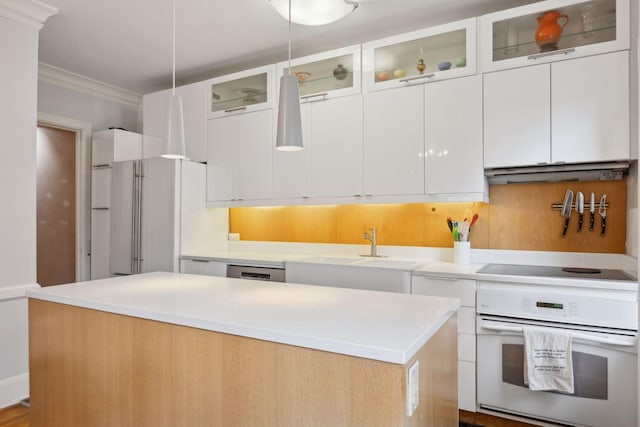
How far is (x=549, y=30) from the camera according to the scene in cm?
248

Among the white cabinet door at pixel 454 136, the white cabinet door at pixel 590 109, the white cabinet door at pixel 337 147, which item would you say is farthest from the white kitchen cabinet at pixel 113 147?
the white cabinet door at pixel 590 109

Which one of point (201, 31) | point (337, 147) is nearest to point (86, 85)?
point (201, 31)

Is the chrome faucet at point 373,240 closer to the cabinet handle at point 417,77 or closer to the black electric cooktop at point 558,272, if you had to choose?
the black electric cooktop at point 558,272

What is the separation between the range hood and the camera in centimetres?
245

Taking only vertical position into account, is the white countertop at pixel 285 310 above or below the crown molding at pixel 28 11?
below

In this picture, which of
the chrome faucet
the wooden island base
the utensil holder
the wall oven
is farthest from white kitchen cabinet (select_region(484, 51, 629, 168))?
the wooden island base

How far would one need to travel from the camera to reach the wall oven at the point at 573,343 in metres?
2.10

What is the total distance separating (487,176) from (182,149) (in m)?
2.04

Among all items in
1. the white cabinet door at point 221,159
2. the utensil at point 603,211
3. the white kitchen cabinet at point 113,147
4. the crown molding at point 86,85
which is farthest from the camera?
the white kitchen cabinet at point 113,147

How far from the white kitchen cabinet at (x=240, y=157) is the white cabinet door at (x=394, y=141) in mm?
951

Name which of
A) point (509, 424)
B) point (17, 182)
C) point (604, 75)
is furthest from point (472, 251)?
point (17, 182)

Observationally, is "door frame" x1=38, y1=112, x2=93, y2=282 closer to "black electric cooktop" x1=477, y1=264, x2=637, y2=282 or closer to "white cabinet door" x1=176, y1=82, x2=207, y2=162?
"white cabinet door" x1=176, y1=82, x2=207, y2=162

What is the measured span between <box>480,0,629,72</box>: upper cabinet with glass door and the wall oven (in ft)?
4.46

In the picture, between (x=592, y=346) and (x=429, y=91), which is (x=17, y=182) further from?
(x=592, y=346)
